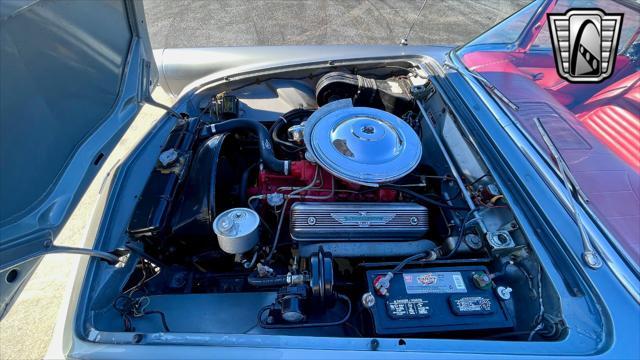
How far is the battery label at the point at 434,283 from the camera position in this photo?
1160mm

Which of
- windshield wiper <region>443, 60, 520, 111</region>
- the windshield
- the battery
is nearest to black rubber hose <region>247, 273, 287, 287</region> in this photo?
the battery

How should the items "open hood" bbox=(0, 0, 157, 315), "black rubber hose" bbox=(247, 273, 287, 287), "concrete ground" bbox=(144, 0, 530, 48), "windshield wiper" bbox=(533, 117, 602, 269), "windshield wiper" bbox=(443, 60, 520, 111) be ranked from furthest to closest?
"concrete ground" bbox=(144, 0, 530, 48) → "windshield wiper" bbox=(443, 60, 520, 111) → "black rubber hose" bbox=(247, 273, 287, 287) → "windshield wiper" bbox=(533, 117, 602, 269) → "open hood" bbox=(0, 0, 157, 315)

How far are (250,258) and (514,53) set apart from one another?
1756 mm

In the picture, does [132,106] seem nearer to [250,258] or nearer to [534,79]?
[250,258]

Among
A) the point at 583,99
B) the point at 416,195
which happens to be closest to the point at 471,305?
the point at 416,195

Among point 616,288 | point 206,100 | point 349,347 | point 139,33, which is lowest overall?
point 349,347

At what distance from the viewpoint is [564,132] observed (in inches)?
57.0

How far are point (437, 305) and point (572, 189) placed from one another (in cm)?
61

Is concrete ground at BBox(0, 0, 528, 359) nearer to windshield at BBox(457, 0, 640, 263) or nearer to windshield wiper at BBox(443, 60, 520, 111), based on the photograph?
windshield at BBox(457, 0, 640, 263)

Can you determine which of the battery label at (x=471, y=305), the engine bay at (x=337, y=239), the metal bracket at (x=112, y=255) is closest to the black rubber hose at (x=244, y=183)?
the engine bay at (x=337, y=239)

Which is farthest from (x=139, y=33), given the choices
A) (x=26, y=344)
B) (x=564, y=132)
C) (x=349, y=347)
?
(x=564, y=132)

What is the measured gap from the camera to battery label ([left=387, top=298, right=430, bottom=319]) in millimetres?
1105

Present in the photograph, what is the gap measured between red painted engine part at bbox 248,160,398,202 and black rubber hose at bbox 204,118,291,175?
0.03 m

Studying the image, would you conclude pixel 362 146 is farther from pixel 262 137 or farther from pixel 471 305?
pixel 471 305
